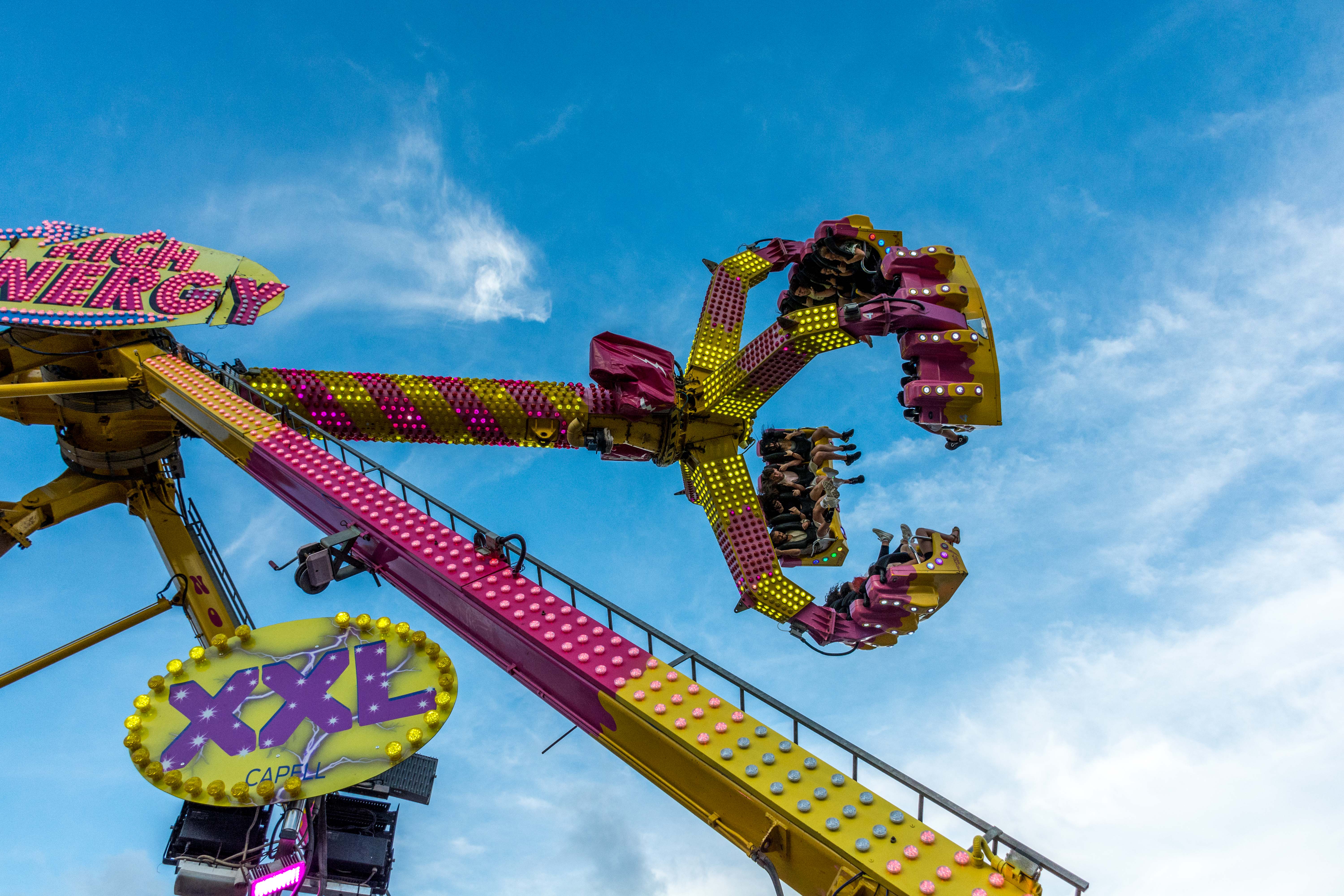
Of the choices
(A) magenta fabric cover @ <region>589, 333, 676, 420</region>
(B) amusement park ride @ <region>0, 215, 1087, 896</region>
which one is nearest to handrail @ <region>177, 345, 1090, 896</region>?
(B) amusement park ride @ <region>0, 215, 1087, 896</region>

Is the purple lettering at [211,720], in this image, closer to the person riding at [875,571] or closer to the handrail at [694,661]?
the handrail at [694,661]

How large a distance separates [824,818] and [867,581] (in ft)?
23.1

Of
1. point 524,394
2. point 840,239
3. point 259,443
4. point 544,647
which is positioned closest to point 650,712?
point 544,647

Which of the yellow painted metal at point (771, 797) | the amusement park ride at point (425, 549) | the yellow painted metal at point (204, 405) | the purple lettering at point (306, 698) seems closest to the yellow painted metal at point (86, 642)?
the amusement park ride at point (425, 549)

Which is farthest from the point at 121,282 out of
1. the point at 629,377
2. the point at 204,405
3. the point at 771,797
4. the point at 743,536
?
the point at 771,797

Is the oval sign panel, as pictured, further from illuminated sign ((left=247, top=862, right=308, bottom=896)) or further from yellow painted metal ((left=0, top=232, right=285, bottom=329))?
yellow painted metal ((left=0, top=232, right=285, bottom=329))

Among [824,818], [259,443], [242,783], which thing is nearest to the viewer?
[824,818]

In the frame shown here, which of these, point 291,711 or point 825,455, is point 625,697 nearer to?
point 291,711

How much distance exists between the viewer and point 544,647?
7.73m

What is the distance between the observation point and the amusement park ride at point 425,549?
6.58m

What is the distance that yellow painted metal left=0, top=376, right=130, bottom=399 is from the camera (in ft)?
36.0

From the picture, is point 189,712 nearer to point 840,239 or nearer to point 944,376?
point 944,376

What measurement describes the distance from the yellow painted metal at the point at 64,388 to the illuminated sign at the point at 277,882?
6.77 m

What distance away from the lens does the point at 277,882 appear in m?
7.78
